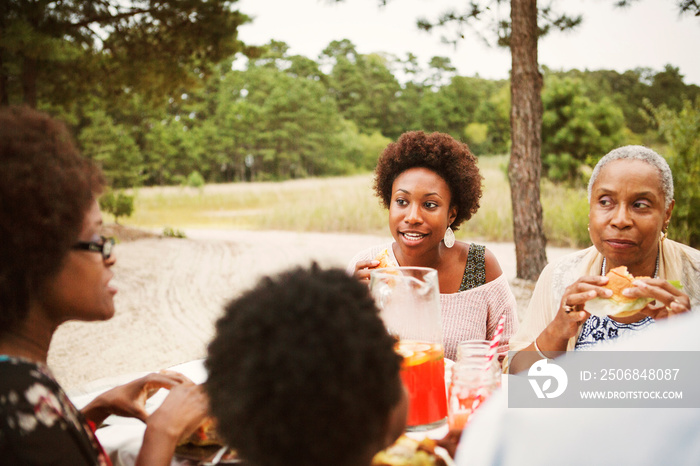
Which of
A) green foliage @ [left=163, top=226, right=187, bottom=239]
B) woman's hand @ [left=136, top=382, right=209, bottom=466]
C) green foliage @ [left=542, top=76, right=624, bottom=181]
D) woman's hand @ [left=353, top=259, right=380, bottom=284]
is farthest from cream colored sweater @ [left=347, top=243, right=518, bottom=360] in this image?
green foliage @ [left=542, top=76, right=624, bottom=181]

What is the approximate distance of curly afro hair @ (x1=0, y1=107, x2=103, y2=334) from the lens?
40.4 inches

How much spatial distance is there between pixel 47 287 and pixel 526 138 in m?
5.90

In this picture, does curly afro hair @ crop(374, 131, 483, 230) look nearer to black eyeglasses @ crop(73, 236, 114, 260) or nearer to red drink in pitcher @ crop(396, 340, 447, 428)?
red drink in pitcher @ crop(396, 340, 447, 428)

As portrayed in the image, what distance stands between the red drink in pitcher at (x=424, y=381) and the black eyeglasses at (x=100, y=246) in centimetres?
77

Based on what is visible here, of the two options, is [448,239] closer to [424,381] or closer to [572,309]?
[572,309]

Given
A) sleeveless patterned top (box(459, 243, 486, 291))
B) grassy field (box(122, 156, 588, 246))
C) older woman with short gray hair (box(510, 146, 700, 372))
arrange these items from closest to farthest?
older woman with short gray hair (box(510, 146, 700, 372))
sleeveless patterned top (box(459, 243, 486, 291))
grassy field (box(122, 156, 588, 246))

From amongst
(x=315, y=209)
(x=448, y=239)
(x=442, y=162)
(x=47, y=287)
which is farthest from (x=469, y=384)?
(x=315, y=209)

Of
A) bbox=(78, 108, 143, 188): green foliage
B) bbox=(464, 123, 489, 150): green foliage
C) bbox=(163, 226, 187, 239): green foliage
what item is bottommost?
bbox=(163, 226, 187, 239): green foliage

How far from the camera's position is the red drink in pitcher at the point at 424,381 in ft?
4.22

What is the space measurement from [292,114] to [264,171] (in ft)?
10.6

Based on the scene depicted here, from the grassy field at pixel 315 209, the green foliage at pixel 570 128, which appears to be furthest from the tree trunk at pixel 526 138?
the green foliage at pixel 570 128

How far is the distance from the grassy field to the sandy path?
2.09 feet

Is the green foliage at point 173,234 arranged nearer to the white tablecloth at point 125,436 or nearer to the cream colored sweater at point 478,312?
the cream colored sweater at point 478,312

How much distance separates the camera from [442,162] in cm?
259
